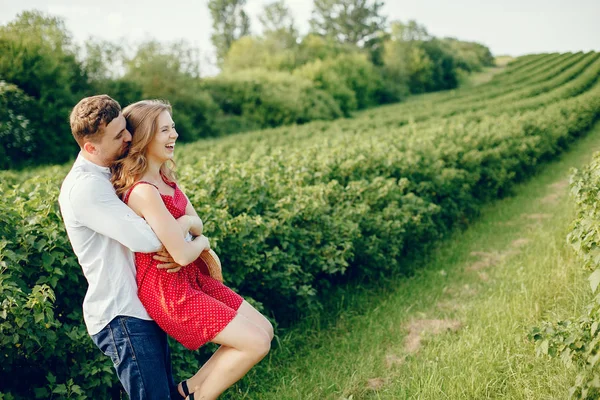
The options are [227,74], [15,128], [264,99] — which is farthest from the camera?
[227,74]

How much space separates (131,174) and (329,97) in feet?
139

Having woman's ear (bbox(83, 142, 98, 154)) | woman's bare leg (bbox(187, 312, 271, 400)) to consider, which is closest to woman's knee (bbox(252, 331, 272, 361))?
woman's bare leg (bbox(187, 312, 271, 400))

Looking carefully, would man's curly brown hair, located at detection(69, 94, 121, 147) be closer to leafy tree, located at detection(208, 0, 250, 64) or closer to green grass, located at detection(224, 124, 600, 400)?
green grass, located at detection(224, 124, 600, 400)

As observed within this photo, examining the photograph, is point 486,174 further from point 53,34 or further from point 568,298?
point 53,34

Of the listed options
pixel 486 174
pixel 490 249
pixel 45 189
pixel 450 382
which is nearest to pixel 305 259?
pixel 450 382

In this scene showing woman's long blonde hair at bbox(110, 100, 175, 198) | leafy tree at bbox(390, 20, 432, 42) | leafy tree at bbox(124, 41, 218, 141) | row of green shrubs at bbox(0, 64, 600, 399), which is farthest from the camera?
leafy tree at bbox(390, 20, 432, 42)

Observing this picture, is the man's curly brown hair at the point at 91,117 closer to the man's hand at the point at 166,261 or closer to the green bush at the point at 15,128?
the man's hand at the point at 166,261

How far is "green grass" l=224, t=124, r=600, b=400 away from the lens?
12.1 feet

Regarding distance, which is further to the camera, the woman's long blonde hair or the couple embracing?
the woman's long blonde hair

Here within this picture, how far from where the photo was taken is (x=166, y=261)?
263 centimetres

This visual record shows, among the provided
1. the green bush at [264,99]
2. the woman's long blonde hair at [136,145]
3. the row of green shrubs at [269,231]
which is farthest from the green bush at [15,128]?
the woman's long blonde hair at [136,145]

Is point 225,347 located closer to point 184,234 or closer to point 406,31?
point 184,234

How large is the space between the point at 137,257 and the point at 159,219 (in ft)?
0.92

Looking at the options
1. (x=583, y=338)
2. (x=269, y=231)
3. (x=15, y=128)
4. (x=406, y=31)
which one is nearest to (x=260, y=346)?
(x=583, y=338)
